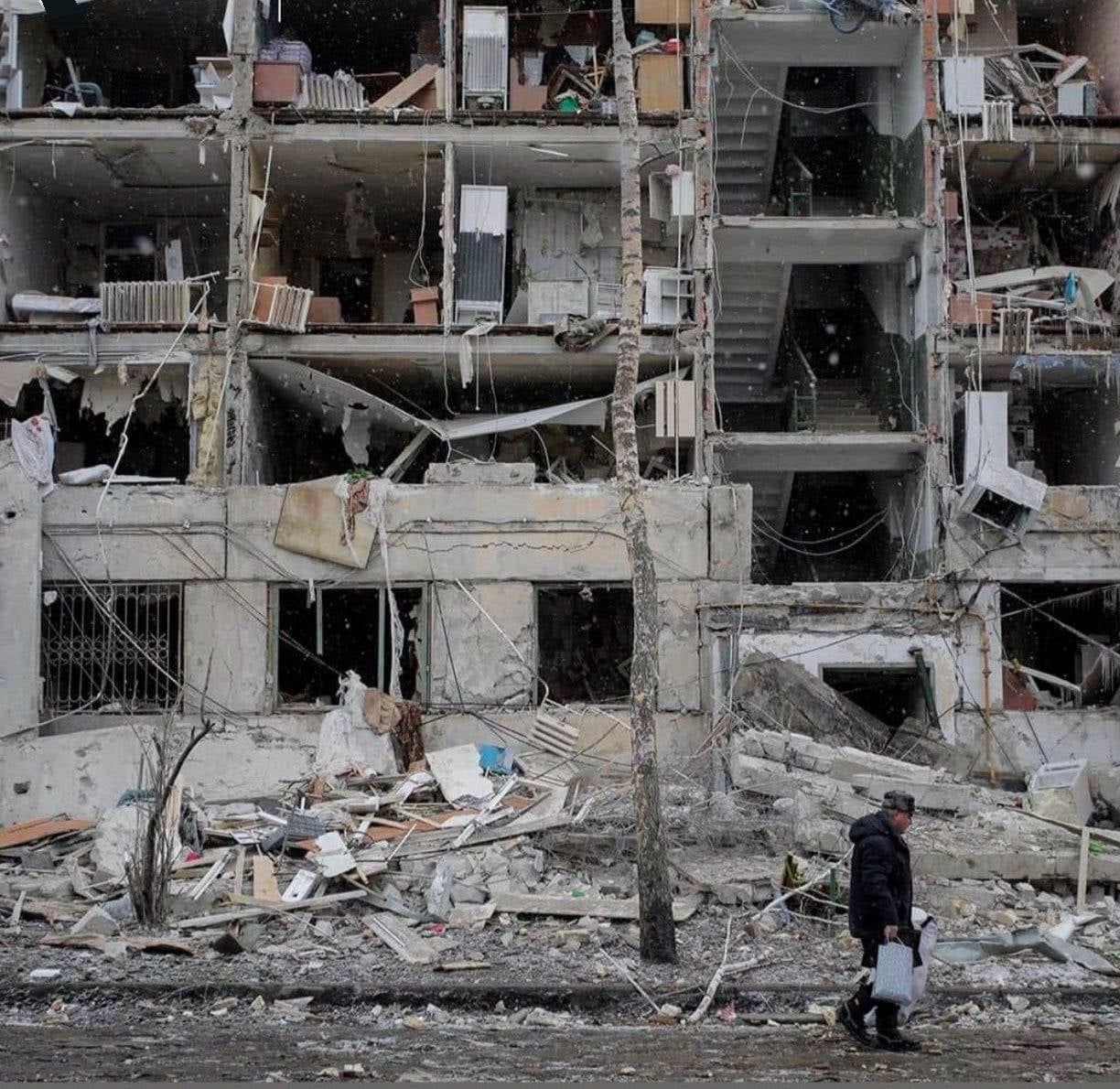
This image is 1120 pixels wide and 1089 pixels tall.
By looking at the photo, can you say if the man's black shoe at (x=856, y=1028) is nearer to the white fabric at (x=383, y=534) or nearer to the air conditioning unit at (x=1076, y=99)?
the white fabric at (x=383, y=534)

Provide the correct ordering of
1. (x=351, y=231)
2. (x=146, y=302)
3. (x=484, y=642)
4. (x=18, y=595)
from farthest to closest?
(x=351, y=231) < (x=146, y=302) < (x=484, y=642) < (x=18, y=595)

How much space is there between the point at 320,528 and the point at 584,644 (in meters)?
5.02

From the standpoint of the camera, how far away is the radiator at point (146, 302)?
69.7ft

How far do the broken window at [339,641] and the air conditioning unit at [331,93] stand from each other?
26.7ft

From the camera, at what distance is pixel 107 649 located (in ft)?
62.5

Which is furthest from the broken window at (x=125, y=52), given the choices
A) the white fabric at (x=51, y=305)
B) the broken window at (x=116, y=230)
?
the white fabric at (x=51, y=305)

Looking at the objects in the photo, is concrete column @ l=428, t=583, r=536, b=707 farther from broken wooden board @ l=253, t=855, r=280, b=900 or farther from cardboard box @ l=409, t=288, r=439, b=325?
broken wooden board @ l=253, t=855, r=280, b=900

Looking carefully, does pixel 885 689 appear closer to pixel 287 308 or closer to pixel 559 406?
pixel 559 406

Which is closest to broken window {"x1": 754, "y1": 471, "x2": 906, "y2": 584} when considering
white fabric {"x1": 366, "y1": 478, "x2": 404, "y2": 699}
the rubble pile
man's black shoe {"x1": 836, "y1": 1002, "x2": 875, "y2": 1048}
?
white fabric {"x1": 366, "y1": 478, "x2": 404, "y2": 699}

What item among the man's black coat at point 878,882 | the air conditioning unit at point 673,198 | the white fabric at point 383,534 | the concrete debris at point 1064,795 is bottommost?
the concrete debris at point 1064,795

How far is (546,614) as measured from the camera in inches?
842

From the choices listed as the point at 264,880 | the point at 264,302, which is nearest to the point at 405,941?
the point at 264,880

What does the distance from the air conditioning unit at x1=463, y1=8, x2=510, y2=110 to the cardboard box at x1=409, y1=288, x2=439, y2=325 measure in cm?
324

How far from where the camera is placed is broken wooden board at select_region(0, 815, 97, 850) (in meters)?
15.2
